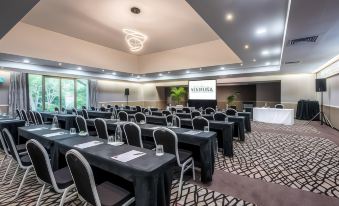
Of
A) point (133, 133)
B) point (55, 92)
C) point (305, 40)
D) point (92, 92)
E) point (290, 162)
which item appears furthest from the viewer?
point (92, 92)

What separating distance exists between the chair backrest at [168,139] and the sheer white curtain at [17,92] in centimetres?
940

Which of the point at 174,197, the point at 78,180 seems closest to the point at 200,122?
the point at 174,197

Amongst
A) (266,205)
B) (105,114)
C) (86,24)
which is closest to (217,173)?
(266,205)

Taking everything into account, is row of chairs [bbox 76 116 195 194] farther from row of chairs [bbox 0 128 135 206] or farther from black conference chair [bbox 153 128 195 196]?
row of chairs [bbox 0 128 135 206]

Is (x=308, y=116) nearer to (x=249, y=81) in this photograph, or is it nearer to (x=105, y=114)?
(x=249, y=81)

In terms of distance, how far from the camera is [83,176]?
1531 mm

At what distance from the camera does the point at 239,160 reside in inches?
159

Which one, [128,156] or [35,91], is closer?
[128,156]

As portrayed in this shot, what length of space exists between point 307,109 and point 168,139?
1125cm

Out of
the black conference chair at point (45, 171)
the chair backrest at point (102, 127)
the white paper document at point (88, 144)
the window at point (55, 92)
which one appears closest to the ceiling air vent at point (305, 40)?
the chair backrest at point (102, 127)

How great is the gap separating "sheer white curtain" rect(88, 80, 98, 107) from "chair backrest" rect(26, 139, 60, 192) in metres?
11.0

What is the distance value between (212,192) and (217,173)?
2.37ft

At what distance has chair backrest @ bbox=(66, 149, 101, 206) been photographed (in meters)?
1.47

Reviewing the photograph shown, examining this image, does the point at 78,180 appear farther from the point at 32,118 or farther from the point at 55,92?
the point at 55,92
